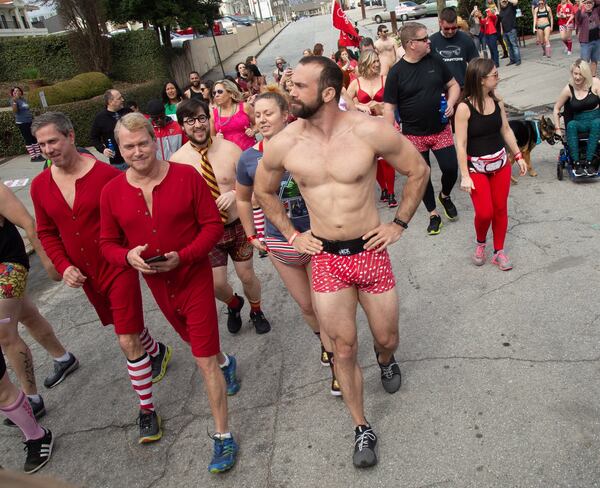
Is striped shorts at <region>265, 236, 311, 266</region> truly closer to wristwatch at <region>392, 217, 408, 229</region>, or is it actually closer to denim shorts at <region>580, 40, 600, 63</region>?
wristwatch at <region>392, 217, 408, 229</region>

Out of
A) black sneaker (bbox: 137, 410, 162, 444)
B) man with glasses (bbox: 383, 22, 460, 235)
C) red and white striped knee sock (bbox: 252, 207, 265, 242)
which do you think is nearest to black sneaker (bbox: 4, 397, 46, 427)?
black sneaker (bbox: 137, 410, 162, 444)

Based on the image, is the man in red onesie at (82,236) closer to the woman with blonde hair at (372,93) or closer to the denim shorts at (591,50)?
the woman with blonde hair at (372,93)

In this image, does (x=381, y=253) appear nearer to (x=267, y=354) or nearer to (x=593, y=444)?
(x=593, y=444)

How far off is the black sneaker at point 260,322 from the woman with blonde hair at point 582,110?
4237mm

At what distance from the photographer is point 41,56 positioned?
Answer: 26297 millimetres

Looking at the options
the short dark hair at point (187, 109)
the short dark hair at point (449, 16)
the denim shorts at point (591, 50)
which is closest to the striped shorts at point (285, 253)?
the short dark hair at point (187, 109)

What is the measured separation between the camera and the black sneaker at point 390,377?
3.67 m

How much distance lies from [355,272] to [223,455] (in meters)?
1.33

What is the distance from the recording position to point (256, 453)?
11.1 feet

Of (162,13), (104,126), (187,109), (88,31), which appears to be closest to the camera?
(187,109)

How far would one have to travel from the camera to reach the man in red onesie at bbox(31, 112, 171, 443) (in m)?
3.58

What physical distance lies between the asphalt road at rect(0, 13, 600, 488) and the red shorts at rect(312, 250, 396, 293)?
0.92 metres

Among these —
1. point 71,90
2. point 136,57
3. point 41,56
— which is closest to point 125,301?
point 71,90

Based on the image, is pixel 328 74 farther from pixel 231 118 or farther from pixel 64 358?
pixel 231 118
